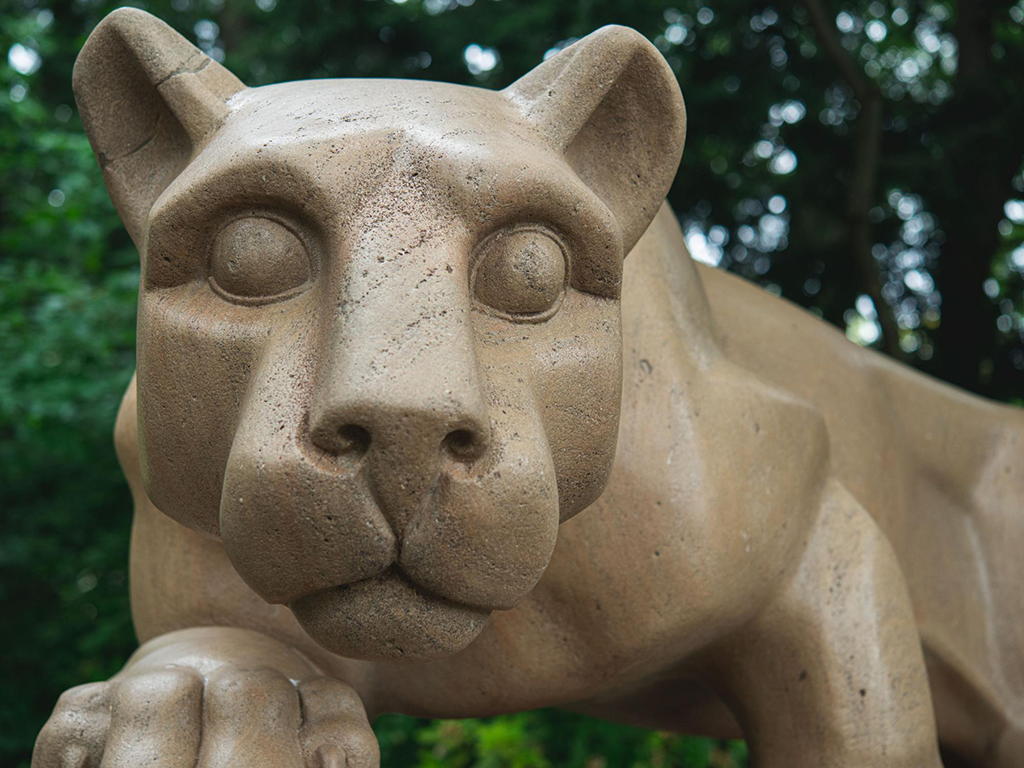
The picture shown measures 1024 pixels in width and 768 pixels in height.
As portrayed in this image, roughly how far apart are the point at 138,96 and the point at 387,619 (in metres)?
0.70

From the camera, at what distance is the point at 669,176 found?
1.38 metres

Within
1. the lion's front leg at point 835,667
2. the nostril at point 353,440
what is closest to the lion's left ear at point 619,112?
the nostril at point 353,440

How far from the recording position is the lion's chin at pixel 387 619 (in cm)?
109

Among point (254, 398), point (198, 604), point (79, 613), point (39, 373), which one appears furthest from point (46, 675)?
point (254, 398)

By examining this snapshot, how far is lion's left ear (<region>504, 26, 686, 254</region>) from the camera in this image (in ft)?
4.28

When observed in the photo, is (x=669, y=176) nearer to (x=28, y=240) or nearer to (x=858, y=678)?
(x=858, y=678)

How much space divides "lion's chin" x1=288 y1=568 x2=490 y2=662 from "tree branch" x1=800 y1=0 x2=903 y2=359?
2.81 m

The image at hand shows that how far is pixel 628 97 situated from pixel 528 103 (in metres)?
0.13

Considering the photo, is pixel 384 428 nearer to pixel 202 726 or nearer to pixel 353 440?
pixel 353 440

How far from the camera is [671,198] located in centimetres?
373

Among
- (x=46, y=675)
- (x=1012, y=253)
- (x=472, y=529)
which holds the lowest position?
(x=46, y=675)

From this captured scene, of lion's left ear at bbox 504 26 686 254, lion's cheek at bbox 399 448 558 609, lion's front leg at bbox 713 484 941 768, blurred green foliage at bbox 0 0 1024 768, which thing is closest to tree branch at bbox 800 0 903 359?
blurred green foliage at bbox 0 0 1024 768

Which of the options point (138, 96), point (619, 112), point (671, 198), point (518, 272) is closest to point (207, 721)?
point (518, 272)

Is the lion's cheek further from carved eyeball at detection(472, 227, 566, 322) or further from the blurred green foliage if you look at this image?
the blurred green foliage
